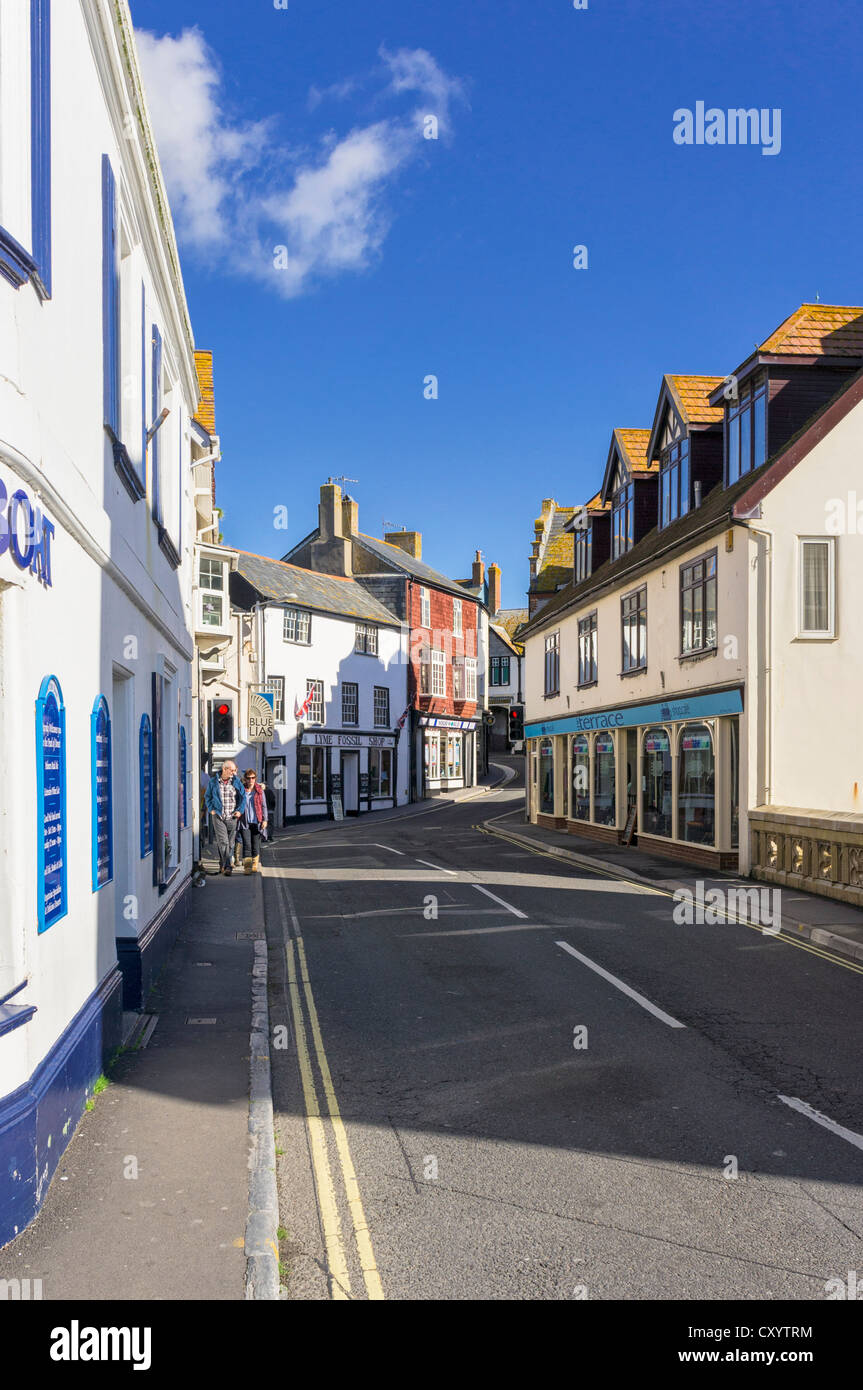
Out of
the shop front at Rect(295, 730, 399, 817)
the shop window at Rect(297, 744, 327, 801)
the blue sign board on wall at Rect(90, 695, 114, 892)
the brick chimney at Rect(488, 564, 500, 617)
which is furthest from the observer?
the brick chimney at Rect(488, 564, 500, 617)

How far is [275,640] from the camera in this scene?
40500 millimetres

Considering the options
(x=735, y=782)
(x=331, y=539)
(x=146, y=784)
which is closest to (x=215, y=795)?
(x=146, y=784)

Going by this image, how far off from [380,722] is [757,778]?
98.8 ft

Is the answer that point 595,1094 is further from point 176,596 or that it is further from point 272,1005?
point 176,596

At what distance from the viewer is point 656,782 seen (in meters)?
24.2

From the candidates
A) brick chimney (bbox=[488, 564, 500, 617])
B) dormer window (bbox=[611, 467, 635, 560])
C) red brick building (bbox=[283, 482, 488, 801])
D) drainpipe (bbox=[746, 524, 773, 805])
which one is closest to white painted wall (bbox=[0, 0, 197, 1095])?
drainpipe (bbox=[746, 524, 773, 805])

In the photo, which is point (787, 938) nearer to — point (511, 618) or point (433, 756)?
point (433, 756)

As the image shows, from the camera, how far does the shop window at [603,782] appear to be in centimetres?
2784

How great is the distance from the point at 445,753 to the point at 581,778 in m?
24.9

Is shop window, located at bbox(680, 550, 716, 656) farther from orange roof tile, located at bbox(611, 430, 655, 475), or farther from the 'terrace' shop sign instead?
the 'terrace' shop sign

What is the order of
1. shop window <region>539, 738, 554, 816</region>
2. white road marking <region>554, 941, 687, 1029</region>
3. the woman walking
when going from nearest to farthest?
white road marking <region>554, 941, 687, 1029</region> < the woman walking < shop window <region>539, 738, 554, 816</region>

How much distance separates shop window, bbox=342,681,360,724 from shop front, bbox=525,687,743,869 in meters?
12.2

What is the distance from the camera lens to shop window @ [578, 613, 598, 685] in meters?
29.5
